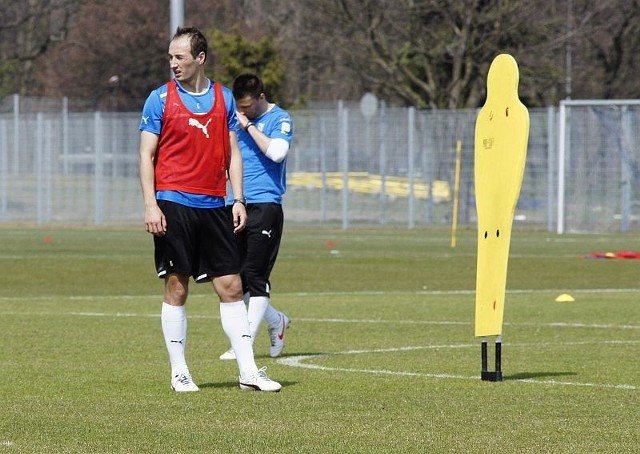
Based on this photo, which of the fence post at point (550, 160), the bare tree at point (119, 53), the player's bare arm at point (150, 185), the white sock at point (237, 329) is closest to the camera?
the player's bare arm at point (150, 185)

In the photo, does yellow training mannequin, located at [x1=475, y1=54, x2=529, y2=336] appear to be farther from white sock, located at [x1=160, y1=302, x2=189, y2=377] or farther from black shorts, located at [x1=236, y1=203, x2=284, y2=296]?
black shorts, located at [x1=236, y1=203, x2=284, y2=296]

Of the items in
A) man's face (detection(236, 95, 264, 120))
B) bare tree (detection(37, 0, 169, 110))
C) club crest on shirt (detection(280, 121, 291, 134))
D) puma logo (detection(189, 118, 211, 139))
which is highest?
bare tree (detection(37, 0, 169, 110))

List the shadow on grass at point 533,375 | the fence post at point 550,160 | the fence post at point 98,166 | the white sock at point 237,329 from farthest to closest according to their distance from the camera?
the fence post at point 98,166 → the fence post at point 550,160 → the shadow on grass at point 533,375 → the white sock at point 237,329

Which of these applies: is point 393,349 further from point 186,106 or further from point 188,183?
point 186,106

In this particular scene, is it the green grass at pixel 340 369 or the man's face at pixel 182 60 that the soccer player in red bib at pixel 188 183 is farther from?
the green grass at pixel 340 369

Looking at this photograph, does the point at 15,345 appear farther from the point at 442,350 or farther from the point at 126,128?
the point at 126,128

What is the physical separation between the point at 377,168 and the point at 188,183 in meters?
28.8

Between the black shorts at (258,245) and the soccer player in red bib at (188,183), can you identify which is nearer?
the soccer player in red bib at (188,183)

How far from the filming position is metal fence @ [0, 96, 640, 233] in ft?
112

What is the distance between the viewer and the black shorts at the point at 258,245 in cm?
1070

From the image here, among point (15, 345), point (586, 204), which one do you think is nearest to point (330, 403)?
point (15, 345)

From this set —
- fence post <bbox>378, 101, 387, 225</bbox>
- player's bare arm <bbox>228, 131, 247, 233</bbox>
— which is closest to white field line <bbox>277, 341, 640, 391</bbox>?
player's bare arm <bbox>228, 131, 247, 233</bbox>

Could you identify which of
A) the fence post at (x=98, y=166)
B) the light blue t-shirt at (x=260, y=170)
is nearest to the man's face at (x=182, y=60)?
the light blue t-shirt at (x=260, y=170)

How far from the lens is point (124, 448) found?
6332mm
